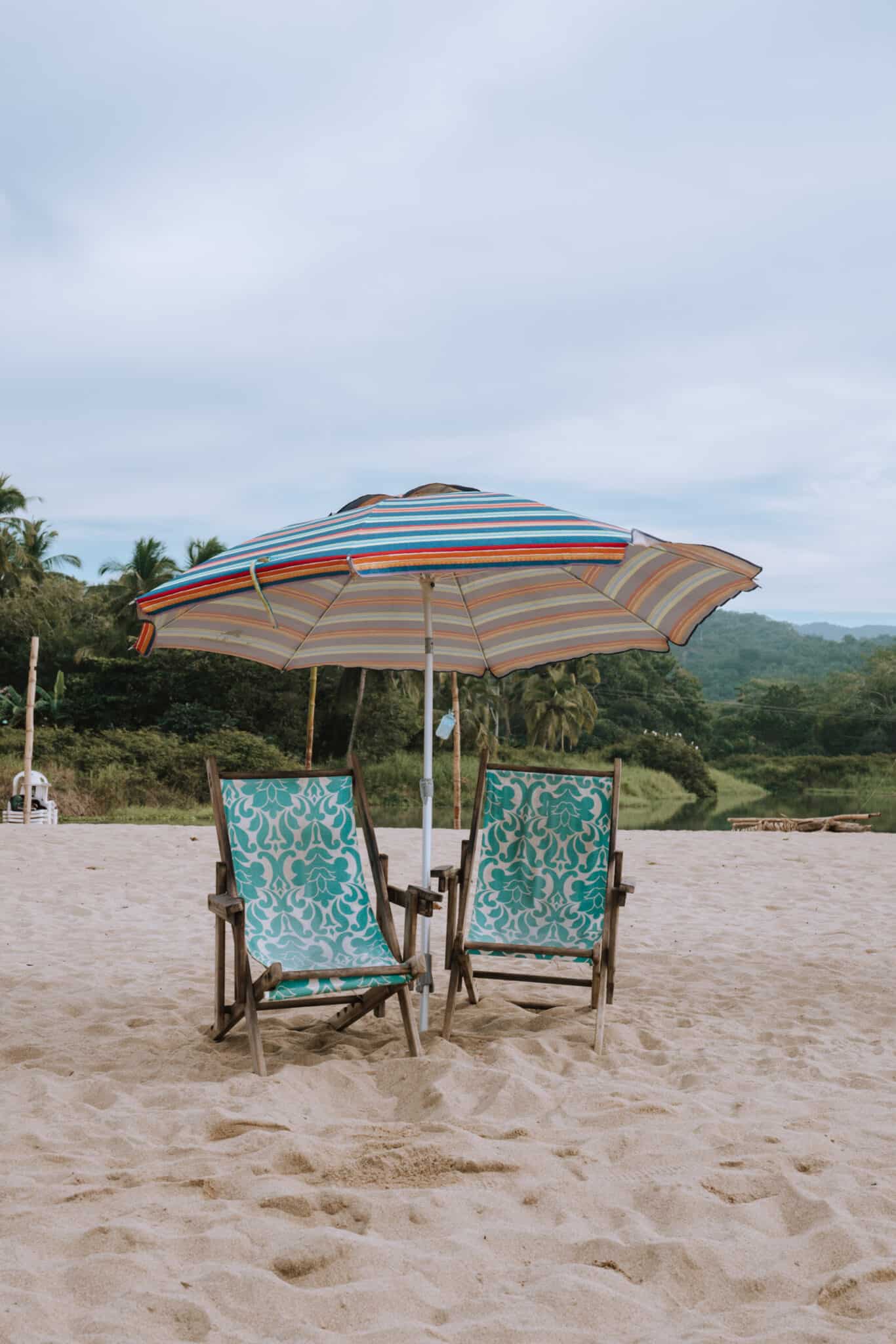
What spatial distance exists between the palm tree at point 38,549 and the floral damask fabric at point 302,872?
31.9 meters

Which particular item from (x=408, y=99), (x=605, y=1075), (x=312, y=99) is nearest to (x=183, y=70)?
(x=312, y=99)

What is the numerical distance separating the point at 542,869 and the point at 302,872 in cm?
102

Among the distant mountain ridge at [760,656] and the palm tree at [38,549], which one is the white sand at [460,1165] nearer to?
the palm tree at [38,549]

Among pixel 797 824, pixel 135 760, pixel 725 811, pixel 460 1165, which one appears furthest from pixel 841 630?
pixel 460 1165

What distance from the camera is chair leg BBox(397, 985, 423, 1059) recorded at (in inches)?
137

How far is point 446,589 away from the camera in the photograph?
4383 mm

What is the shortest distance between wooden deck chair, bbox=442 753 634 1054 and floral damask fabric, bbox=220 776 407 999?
41 cm

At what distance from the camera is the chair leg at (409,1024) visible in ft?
11.4

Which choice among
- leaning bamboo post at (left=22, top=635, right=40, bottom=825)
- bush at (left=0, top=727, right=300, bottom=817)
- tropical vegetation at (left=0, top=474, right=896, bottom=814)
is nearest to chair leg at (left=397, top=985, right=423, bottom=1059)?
leaning bamboo post at (left=22, top=635, right=40, bottom=825)

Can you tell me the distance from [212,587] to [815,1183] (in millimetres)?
2277

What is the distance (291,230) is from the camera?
40.5 feet

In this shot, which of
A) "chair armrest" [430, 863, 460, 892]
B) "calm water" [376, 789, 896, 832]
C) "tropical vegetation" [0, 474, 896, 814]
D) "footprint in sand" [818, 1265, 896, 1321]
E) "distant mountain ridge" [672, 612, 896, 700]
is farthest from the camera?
"distant mountain ridge" [672, 612, 896, 700]

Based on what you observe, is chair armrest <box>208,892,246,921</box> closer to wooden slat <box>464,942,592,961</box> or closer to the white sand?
the white sand

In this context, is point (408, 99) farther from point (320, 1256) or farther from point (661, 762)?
point (661, 762)
